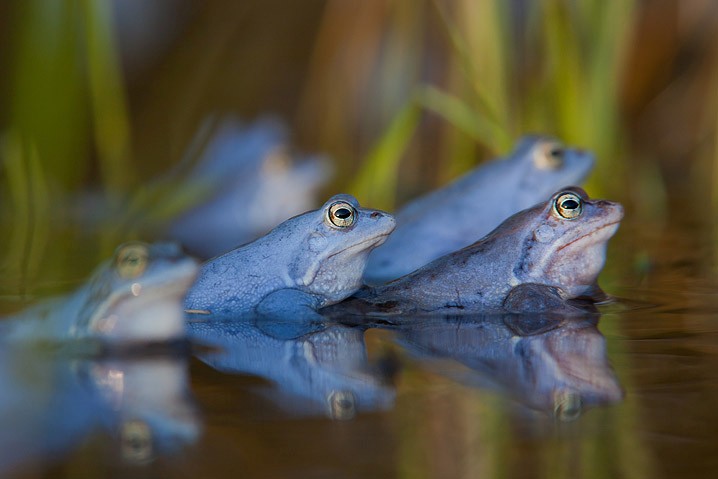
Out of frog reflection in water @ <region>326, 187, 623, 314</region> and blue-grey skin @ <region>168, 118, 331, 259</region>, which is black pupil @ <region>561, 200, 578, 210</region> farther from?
blue-grey skin @ <region>168, 118, 331, 259</region>

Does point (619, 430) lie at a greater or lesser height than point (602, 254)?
lesser

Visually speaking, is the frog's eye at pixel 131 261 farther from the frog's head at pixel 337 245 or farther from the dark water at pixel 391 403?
the frog's head at pixel 337 245

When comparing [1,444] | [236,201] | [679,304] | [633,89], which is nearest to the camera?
[1,444]

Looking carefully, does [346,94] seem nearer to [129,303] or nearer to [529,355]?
[129,303]

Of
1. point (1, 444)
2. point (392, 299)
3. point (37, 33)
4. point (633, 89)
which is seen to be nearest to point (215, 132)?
point (37, 33)

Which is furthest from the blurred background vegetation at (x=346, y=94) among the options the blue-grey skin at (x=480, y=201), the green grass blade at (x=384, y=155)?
the blue-grey skin at (x=480, y=201)

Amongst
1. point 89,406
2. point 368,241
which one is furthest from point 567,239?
point 89,406

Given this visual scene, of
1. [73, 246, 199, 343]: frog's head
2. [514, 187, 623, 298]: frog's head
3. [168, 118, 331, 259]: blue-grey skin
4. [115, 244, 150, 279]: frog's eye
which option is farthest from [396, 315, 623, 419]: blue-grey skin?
[168, 118, 331, 259]: blue-grey skin

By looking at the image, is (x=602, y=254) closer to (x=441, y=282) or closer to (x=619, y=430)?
(x=441, y=282)

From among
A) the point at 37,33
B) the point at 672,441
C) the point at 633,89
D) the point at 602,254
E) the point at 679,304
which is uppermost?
the point at 633,89
